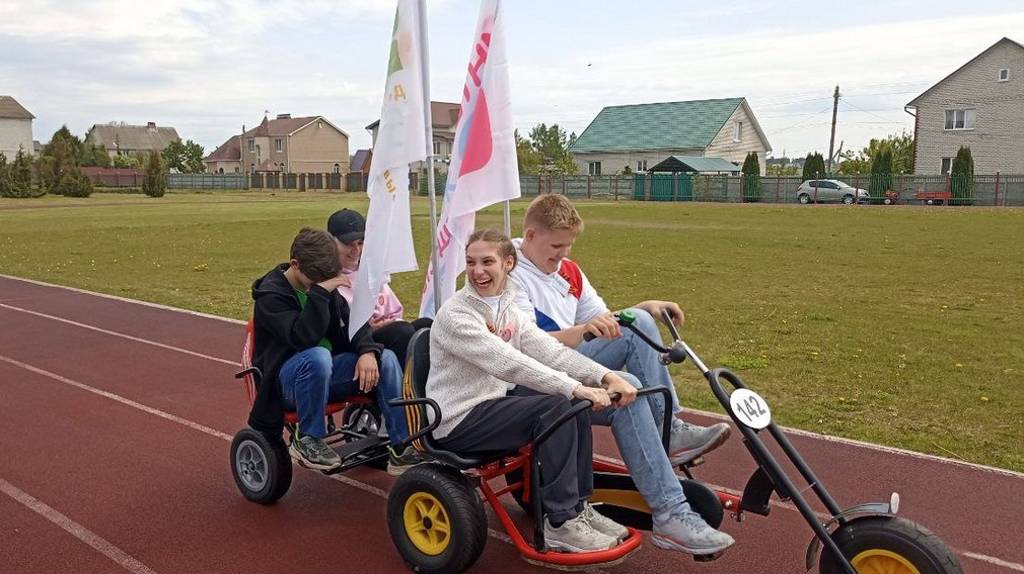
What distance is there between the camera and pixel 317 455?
431 cm

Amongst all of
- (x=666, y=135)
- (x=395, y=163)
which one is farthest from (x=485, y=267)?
(x=666, y=135)

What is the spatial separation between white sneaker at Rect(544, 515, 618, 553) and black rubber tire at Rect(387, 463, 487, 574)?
0.31 metres

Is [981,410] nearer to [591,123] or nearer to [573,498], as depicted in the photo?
[573,498]

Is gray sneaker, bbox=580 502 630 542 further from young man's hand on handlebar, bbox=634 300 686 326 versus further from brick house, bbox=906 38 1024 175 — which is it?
brick house, bbox=906 38 1024 175

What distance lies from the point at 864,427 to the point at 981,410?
3.66 feet

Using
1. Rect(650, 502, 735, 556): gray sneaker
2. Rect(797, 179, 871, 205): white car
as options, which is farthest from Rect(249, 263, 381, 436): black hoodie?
Rect(797, 179, 871, 205): white car

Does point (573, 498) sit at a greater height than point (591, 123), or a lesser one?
lesser

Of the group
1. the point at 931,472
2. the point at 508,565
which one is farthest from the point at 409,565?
the point at 931,472

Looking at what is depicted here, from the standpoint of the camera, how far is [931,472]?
498 centimetres

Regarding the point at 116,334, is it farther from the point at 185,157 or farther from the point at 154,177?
the point at 185,157

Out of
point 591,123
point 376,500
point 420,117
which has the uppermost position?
point 591,123

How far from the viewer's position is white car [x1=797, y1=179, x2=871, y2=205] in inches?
1780

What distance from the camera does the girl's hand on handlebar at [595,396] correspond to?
10.9ft

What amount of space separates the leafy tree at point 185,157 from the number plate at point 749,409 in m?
110
